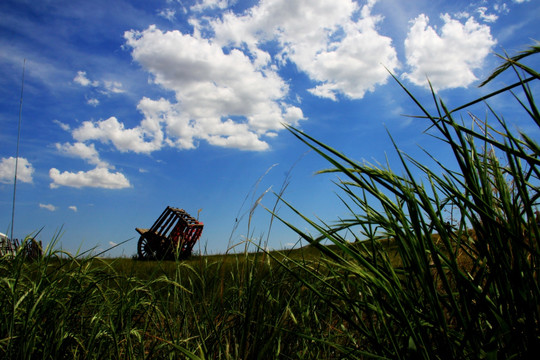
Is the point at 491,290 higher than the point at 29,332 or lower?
higher

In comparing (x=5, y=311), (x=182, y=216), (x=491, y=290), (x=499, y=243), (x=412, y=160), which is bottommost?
(x=5, y=311)

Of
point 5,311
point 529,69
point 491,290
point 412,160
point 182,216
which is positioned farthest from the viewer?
point 182,216

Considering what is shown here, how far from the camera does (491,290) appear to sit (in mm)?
846

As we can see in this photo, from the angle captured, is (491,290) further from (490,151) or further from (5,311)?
(5,311)

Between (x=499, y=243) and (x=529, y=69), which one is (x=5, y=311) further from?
(x=529, y=69)

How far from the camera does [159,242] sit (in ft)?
33.0

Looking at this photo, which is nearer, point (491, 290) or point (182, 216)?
point (491, 290)

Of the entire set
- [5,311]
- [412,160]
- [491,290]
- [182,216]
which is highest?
[182,216]

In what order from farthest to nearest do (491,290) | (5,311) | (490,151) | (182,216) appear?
(182,216) → (5,311) → (490,151) → (491,290)

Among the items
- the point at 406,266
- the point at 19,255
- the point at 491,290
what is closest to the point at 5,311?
the point at 19,255

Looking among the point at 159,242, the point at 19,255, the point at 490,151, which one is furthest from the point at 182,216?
the point at 490,151

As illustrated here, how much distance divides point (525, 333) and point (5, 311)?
6.42ft

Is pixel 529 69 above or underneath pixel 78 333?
above

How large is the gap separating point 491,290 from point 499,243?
168 mm
